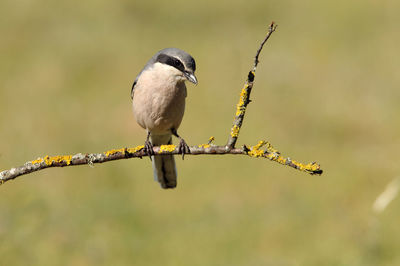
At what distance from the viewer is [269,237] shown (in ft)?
34.2

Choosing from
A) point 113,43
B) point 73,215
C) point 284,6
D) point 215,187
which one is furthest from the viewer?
point 284,6

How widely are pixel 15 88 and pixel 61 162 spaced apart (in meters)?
12.0

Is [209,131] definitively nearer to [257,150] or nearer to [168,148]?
[168,148]

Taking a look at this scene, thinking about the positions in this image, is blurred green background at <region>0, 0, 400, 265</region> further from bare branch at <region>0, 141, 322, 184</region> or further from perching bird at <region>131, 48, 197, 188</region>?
bare branch at <region>0, 141, 322, 184</region>

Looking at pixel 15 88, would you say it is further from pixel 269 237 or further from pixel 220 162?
pixel 269 237

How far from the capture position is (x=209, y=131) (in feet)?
43.5

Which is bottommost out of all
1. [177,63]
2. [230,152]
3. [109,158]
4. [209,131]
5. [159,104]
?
[230,152]

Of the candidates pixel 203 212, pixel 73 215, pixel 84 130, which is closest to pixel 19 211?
pixel 73 215

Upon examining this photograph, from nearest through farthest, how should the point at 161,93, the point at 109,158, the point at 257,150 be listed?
1. the point at 257,150
2. the point at 109,158
3. the point at 161,93

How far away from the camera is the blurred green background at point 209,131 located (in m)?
9.94

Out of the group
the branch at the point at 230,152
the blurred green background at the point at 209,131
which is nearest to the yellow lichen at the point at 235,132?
the branch at the point at 230,152

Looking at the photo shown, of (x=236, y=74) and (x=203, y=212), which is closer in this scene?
(x=203, y=212)

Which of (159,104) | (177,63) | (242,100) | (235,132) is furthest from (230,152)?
(159,104)

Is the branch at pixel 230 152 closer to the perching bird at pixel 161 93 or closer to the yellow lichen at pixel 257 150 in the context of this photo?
the yellow lichen at pixel 257 150
